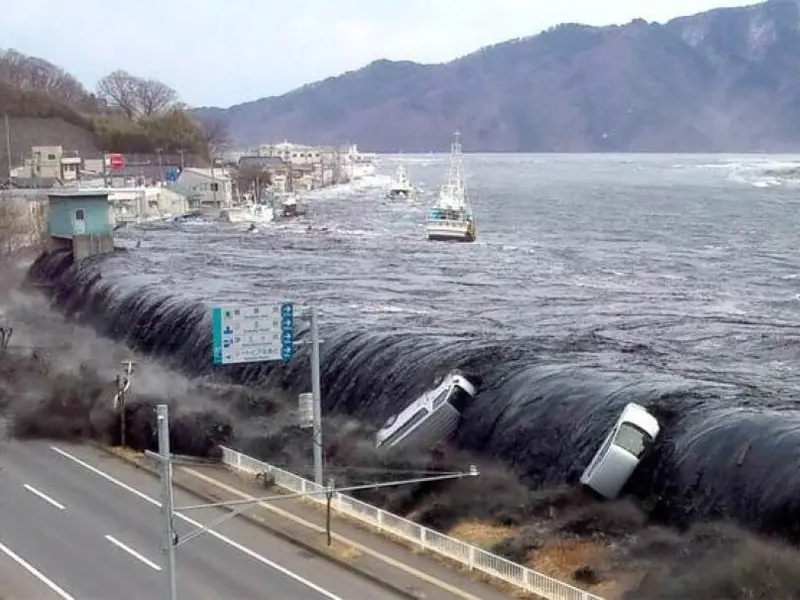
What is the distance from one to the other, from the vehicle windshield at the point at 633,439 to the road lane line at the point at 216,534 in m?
7.43

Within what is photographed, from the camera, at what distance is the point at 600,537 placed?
20.8m

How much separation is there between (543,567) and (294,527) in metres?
4.96

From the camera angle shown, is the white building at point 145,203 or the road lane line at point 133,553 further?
the white building at point 145,203

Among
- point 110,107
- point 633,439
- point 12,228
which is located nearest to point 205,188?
point 12,228

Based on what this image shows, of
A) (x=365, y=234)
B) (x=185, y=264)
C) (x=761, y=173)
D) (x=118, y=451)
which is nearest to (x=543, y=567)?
(x=118, y=451)

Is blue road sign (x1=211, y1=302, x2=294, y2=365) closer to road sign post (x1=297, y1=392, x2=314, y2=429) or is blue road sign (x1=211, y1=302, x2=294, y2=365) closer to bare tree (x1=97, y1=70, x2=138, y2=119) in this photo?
road sign post (x1=297, y1=392, x2=314, y2=429)

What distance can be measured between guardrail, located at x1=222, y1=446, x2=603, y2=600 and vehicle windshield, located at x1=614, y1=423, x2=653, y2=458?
4837mm

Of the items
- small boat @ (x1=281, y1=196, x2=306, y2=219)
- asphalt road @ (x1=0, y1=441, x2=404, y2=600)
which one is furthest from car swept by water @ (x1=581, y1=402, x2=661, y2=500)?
small boat @ (x1=281, y1=196, x2=306, y2=219)

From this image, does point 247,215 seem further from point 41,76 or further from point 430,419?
point 41,76

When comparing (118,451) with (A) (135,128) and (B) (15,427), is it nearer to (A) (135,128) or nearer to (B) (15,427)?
(B) (15,427)

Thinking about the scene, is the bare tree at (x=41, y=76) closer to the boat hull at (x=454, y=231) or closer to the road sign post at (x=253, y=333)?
the boat hull at (x=454, y=231)

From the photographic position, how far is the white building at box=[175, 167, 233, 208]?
10450 centimetres

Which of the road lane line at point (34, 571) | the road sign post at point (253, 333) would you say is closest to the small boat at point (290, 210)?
the road sign post at point (253, 333)

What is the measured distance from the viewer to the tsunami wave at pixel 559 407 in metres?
21.5
